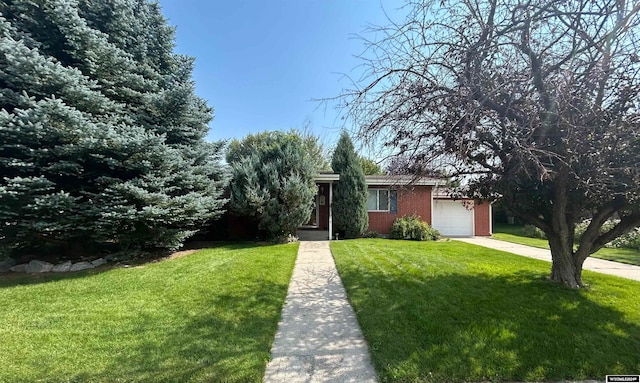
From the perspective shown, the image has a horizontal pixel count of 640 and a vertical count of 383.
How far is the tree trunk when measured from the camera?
5.13m

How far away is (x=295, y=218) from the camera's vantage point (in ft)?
35.0

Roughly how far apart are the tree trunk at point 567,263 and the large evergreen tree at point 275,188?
7418mm

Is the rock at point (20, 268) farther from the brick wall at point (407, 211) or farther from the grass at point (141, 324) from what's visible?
the brick wall at point (407, 211)

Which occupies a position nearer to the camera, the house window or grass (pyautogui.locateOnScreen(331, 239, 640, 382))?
grass (pyautogui.locateOnScreen(331, 239, 640, 382))

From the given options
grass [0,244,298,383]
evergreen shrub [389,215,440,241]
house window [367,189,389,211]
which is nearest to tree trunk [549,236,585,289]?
grass [0,244,298,383]

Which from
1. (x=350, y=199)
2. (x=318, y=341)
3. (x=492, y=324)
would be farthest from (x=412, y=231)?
(x=318, y=341)

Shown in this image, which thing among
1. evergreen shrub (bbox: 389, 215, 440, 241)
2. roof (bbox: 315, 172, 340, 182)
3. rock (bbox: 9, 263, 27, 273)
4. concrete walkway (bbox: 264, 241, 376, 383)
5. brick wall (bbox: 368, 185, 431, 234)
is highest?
roof (bbox: 315, 172, 340, 182)

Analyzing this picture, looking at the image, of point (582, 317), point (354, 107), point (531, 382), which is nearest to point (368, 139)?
point (354, 107)

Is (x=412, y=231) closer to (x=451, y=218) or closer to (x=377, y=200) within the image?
(x=377, y=200)

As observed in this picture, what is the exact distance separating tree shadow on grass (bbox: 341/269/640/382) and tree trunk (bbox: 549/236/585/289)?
276 mm

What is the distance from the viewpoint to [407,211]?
14508 millimetres

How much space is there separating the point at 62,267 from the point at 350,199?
9.83 m

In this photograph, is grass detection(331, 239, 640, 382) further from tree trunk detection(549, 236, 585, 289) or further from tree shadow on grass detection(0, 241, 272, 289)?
tree shadow on grass detection(0, 241, 272, 289)

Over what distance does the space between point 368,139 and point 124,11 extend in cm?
836
